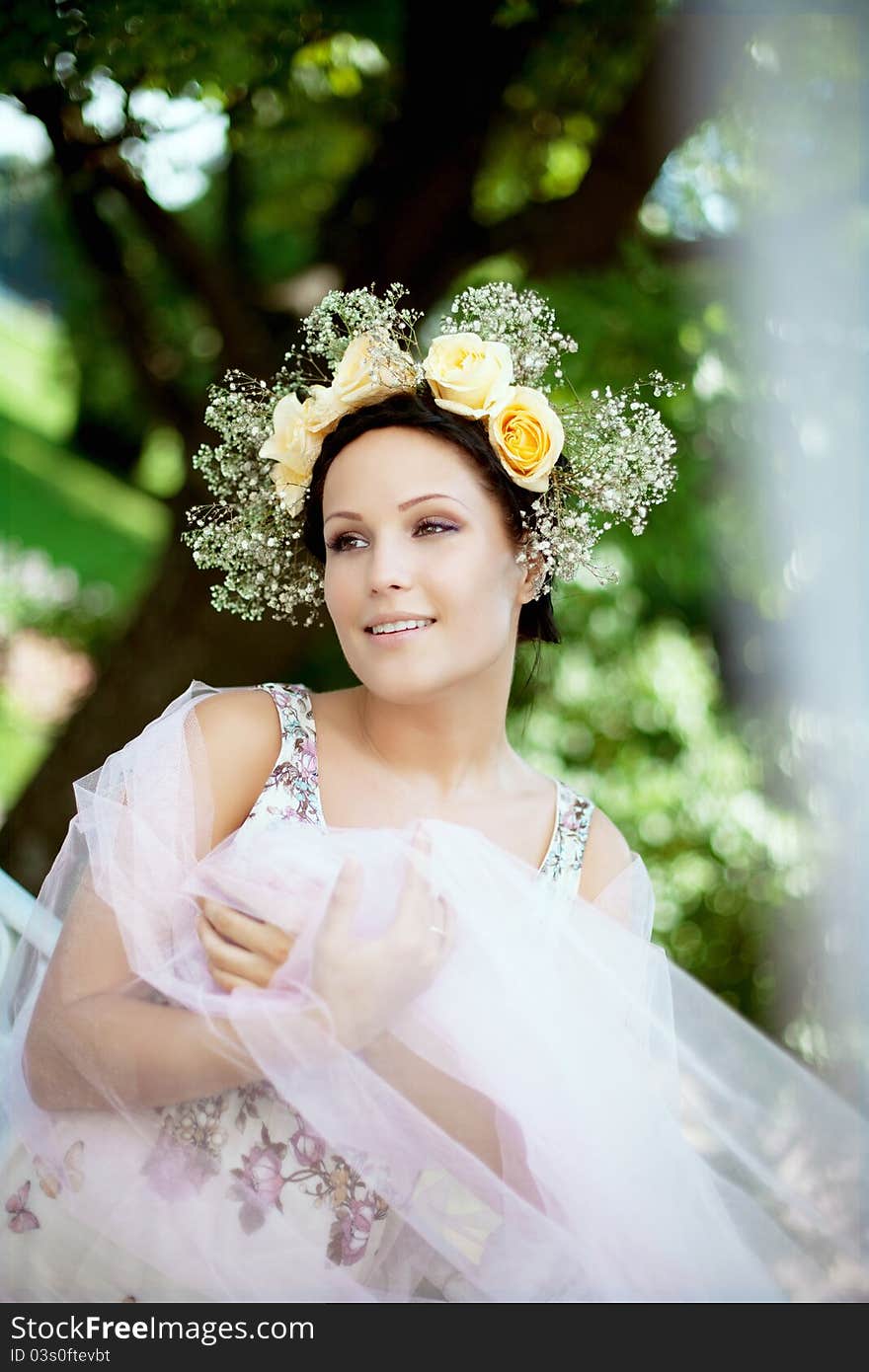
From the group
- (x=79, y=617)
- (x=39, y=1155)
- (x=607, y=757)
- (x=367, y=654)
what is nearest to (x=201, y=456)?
(x=367, y=654)

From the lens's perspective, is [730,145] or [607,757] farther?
[607,757]

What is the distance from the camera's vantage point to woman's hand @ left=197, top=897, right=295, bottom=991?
1373 mm

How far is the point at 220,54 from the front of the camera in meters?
2.55

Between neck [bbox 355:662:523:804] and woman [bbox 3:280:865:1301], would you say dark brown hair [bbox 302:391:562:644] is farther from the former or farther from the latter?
neck [bbox 355:662:523:804]

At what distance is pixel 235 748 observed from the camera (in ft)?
5.38

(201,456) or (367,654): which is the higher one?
(201,456)

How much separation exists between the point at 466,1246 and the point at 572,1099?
0.73ft

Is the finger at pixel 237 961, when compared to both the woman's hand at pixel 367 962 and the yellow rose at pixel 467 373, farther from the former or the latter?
the yellow rose at pixel 467 373

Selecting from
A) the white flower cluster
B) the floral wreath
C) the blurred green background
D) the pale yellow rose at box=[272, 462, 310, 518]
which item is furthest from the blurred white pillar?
the pale yellow rose at box=[272, 462, 310, 518]

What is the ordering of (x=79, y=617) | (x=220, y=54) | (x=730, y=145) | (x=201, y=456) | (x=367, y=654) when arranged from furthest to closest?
(x=79, y=617)
(x=730, y=145)
(x=220, y=54)
(x=201, y=456)
(x=367, y=654)

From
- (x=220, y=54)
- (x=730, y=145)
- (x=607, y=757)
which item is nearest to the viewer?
(x=220, y=54)

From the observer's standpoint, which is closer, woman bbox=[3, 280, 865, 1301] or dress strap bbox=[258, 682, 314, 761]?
woman bbox=[3, 280, 865, 1301]

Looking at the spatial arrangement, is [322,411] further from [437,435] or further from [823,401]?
[823,401]
